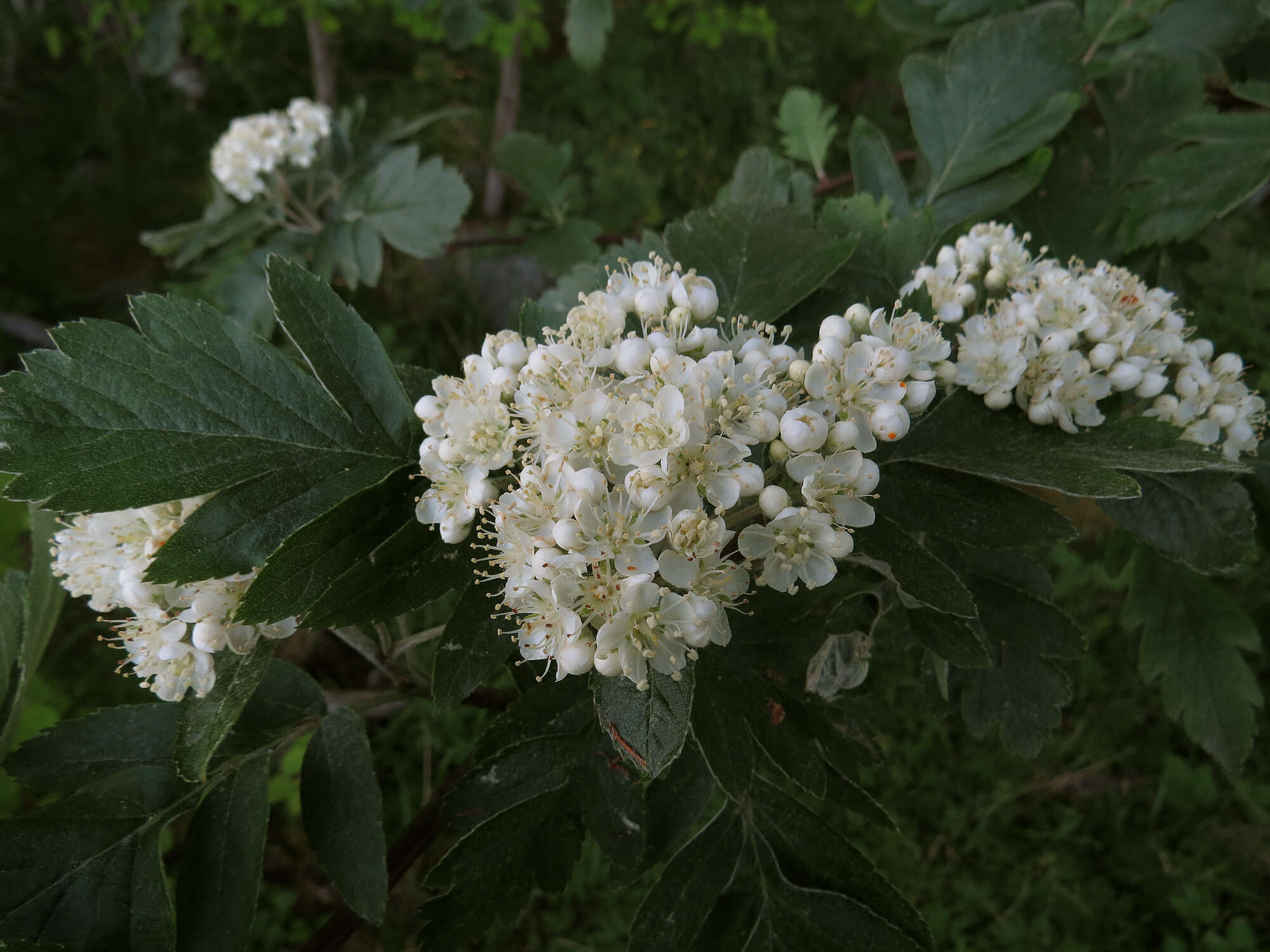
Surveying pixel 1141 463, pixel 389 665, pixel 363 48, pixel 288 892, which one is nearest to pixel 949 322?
pixel 1141 463

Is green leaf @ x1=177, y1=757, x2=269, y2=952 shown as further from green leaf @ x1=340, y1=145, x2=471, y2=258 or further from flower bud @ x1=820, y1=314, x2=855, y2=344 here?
green leaf @ x1=340, y1=145, x2=471, y2=258

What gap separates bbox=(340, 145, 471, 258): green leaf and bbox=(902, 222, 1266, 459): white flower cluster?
1.41 metres

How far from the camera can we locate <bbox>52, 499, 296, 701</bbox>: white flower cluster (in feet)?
3.35

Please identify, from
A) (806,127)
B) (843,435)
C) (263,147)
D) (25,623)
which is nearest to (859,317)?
(843,435)

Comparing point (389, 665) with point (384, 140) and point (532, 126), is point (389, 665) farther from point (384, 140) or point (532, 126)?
point (532, 126)

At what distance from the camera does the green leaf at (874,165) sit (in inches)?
66.7

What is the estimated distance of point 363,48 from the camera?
5.15 meters

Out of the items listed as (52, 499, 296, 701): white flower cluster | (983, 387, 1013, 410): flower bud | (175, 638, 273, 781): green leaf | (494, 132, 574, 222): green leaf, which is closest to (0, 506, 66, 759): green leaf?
(52, 499, 296, 701): white flower cluster

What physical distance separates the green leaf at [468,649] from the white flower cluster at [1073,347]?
0.66 meters

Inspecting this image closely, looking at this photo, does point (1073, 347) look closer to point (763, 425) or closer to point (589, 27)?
point (763, 425)

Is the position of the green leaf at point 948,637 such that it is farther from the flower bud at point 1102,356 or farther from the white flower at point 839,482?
the flower bud at point 1102,356

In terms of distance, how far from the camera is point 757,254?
4.18 feet

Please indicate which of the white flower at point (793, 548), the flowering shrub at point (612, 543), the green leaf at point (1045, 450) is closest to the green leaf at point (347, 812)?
the flowering shrub at point (612, 543)

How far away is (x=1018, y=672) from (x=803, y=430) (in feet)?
2.50
